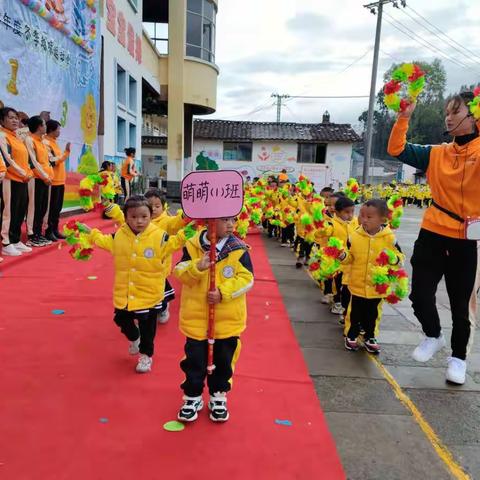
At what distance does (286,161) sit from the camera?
28516 millimetres

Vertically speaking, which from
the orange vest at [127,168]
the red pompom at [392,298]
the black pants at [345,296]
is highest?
the orange vest at [127,168]

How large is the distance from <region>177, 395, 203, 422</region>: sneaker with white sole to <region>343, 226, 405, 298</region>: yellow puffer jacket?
1.75 m

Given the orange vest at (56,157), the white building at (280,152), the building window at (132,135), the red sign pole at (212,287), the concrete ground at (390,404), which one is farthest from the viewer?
the white building at (280,152)

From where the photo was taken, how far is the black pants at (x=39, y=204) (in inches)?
273

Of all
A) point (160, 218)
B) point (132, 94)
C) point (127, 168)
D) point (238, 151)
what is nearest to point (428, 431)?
point (160, 218)

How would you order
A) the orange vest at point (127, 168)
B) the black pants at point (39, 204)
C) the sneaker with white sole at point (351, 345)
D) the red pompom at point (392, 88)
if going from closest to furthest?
1. the red pompom at point (392, 88)
2. the sneaker with white sole at point (351, 345)
3. the black pants at point (39, 204)
4. the orange vest at point (127, 168)

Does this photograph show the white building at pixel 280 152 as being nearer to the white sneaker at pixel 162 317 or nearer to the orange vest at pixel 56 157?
the orange vest at pixel 56 157

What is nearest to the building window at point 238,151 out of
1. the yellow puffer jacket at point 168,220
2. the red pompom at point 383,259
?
the yellow puffer jacket at point 168,220

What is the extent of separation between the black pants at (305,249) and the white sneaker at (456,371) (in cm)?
459

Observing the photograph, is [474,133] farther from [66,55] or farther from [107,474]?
[66,55]

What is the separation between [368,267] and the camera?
150 inches

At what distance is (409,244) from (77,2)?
904 centimetres

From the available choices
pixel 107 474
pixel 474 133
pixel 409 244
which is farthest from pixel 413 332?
pixel 409 244

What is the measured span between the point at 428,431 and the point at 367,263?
145cm
